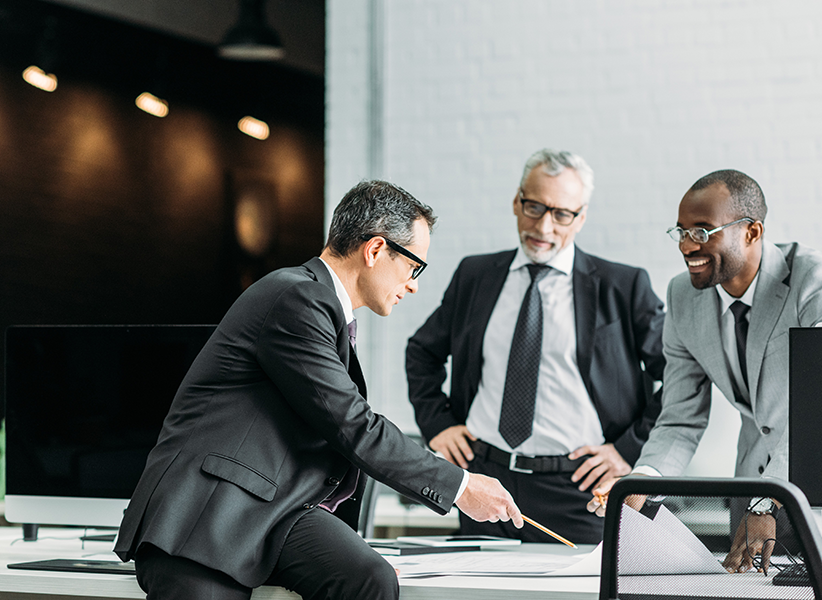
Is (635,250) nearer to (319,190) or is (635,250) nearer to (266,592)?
(319,190)

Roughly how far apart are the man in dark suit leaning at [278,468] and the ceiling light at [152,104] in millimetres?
2803

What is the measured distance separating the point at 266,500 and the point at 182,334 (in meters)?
0.77

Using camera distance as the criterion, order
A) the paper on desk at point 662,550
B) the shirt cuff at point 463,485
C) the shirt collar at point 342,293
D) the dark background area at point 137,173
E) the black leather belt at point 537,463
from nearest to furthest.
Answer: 1. the paper on desk at point 662,550
2. the shirt cuff at point 463,485
3. the shirt collar at point 342,293
4. the black leather belt at point 537,463
5. the dark background area at point 137,173

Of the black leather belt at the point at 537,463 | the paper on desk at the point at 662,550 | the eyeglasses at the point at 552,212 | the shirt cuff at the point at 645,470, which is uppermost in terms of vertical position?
the eyeglasses at the point at 552,212

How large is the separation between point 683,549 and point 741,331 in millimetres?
970

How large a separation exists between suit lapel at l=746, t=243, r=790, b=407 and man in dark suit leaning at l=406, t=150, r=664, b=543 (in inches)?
23.4

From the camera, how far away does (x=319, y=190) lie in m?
4.32

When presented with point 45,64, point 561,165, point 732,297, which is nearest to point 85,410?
point 561,165

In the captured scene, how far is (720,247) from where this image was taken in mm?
2158

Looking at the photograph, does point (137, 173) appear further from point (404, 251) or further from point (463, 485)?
point (463, 485)

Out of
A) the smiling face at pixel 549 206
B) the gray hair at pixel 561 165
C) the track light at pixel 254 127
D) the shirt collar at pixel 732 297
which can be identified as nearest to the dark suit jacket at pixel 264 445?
the shirt collar at pixel 732 297

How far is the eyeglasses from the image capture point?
2.77 m

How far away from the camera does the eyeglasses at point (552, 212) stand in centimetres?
277

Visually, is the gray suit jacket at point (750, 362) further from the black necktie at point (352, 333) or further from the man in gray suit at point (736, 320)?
the black necktie at point (352, 333)
